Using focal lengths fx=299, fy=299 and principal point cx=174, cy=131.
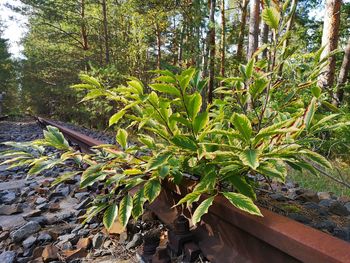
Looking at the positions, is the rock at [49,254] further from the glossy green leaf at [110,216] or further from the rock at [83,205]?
the rock at [83,205]

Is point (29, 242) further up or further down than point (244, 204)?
further down

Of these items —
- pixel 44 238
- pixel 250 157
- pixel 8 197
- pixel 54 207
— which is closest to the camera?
pixel 250 157

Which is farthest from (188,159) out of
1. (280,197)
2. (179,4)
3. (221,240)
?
(179,4)

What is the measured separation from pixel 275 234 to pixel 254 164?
274 millimetres

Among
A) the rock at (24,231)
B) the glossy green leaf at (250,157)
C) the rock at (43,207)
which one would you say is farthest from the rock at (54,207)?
the glossy green leaf at (250,157)

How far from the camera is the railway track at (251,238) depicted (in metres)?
0.89

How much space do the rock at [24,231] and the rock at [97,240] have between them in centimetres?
47

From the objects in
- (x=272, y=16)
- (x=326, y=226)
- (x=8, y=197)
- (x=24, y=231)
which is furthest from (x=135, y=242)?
(x=8, y=197)

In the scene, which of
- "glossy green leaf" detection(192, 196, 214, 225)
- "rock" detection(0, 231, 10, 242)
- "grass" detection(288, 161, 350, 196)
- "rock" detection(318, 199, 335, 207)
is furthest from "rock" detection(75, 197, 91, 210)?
"grass" detection(288, 161, 350, 196)

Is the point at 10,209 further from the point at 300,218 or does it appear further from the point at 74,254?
the point at 300,218

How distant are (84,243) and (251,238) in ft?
3.12

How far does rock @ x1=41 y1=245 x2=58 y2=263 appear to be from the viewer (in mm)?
1506

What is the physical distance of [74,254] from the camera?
5.10 feet

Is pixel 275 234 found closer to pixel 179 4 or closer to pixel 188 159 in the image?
pixel 188 159
